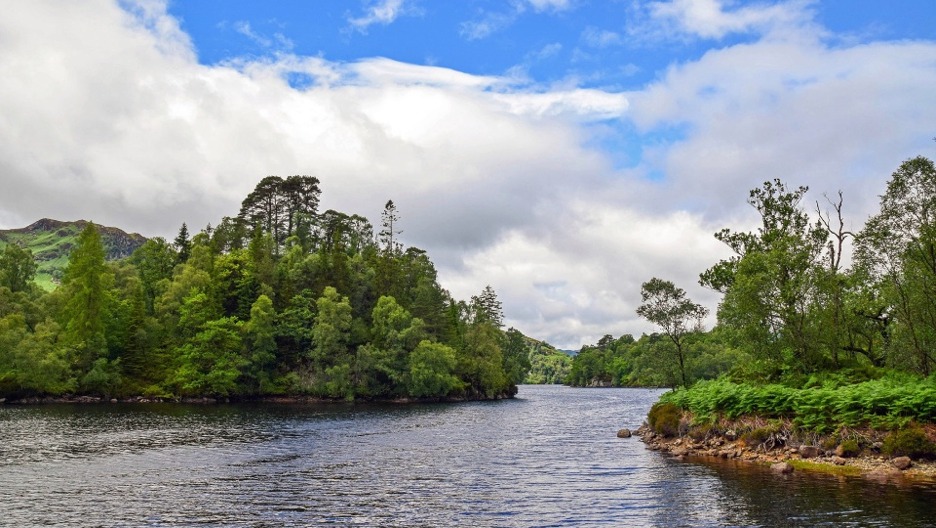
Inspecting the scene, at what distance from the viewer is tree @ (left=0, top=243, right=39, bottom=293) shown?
13625 cm

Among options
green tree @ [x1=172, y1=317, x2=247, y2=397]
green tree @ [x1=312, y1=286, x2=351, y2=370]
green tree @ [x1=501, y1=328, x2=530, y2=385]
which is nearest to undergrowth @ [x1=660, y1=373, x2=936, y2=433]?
green tree @ [x1=312, y1=286, x2=351, y2=370]

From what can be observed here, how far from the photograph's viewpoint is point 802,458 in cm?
4147

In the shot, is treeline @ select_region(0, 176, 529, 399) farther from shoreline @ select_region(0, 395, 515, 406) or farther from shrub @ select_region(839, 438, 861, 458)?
shrub @ select_region(839, 438, 861, 458)

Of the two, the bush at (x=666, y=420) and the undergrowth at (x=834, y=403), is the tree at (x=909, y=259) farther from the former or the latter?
the bush at (x=666, y=420)

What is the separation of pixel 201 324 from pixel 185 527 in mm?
108545

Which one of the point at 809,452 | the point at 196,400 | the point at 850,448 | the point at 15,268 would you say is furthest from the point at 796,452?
the point at 15,268

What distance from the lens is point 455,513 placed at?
3056cm

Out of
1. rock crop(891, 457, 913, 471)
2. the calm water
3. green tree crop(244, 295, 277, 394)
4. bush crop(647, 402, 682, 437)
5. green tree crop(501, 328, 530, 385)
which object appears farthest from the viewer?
green tree crop(501, 328, 530, 385)

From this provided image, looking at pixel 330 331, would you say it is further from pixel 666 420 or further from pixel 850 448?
pixel 850 448

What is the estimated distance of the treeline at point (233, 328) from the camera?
382 feet

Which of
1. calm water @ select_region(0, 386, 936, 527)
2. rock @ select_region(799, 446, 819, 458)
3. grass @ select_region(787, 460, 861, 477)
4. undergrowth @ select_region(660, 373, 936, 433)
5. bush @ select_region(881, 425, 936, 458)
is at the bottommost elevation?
calm water @ select_region(0, 386, 936, 527)

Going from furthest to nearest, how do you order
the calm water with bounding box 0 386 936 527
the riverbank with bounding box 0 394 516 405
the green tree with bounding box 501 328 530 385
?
the green tree with bounding box 501 328 530 385 → the riverbank with bounding box 0 394 516 405 → the calm water with bounding box 0 386 936 527

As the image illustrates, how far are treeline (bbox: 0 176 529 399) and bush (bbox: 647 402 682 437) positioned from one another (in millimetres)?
72113

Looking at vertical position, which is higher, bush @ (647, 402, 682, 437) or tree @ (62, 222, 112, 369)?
tree @ (62, 222, 112, 369)
